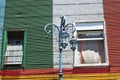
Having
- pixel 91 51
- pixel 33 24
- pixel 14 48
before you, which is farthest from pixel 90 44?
pixel 14 48

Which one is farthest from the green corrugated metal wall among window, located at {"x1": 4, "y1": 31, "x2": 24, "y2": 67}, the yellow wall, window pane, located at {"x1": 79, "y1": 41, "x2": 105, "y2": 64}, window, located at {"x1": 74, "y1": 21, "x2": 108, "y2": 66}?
window pane, located at {"x1": 79, "y1": 41, "x2": 105, "y2": 64}

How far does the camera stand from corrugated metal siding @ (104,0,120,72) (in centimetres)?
1365

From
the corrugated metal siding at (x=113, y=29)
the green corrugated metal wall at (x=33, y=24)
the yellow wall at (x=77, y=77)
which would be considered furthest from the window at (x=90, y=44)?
the green corrugated metal wall at (x=33, y=24)

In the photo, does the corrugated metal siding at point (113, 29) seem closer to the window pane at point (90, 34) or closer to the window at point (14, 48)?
the window pane at point (90, 34)

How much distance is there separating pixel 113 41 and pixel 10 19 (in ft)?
15.4

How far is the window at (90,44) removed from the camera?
1388cm

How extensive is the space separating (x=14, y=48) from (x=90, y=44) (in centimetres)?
337

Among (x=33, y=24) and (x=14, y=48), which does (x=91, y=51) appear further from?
(x=14, y=48)

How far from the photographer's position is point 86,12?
47.7 ft

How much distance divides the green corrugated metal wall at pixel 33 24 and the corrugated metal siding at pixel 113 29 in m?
2.52

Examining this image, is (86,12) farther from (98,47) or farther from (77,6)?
(98,47)

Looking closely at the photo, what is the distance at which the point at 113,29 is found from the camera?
14109 millimetres

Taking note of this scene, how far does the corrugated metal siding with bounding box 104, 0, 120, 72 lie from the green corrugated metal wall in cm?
252

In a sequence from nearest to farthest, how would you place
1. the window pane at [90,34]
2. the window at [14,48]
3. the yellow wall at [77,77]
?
the yellow wall at [77,77] < the window at [14,48] < the window pane at [90,34]
